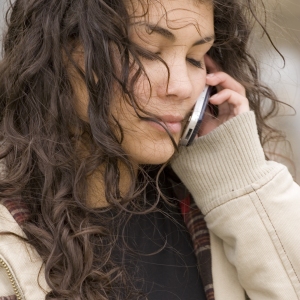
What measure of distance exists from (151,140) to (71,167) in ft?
0.87

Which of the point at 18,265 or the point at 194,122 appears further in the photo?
the point at 194,122

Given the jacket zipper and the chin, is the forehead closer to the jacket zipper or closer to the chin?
the chin

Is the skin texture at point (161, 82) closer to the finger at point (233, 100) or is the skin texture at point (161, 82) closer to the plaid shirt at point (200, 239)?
the finger at point (233, 100)

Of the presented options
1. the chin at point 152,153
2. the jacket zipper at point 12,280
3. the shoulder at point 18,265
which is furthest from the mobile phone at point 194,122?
the jacket zipper at point 12,280

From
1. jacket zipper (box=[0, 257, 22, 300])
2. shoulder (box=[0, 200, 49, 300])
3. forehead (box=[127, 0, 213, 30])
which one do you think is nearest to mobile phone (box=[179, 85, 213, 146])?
forehead (box=[127, 0, 213, 30])

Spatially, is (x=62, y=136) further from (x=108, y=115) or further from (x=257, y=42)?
(x=257, y=42)

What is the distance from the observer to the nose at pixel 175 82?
88.4 inches

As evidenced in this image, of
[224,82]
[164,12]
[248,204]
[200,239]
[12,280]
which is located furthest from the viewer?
[224,82]

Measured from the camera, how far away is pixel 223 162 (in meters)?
2.48

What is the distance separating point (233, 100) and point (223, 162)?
0.82ft

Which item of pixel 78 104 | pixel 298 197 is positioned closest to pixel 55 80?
pixel 78 104

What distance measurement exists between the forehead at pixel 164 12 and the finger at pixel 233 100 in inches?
13.6

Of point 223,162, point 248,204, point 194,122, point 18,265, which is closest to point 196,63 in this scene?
point 194,122

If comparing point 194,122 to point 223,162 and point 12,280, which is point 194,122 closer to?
point 223,162
